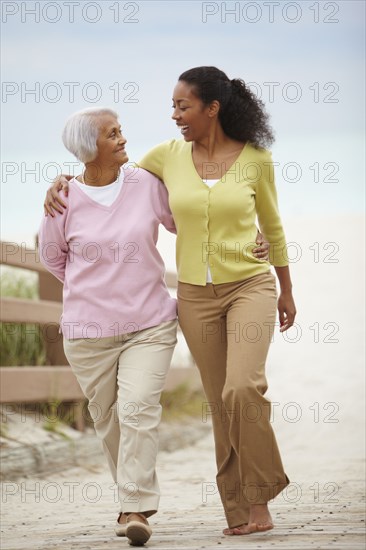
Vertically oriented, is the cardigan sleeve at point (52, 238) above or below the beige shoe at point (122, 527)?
above

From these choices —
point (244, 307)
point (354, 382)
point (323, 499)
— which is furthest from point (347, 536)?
point (354, 382)

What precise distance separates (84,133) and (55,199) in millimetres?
297

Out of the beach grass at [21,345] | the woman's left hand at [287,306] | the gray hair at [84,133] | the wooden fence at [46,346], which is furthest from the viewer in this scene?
the beach grass at [21,345]

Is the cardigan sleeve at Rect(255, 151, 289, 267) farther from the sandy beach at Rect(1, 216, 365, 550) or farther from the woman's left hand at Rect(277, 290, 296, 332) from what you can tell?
the sandy beach at Rect(1, 216, 365, 550)

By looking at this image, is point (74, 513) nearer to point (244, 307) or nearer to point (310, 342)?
point (244, 307)

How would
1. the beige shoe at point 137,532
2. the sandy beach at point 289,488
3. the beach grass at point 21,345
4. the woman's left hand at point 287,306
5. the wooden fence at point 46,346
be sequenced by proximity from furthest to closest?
the beach grass at point 21,345 → the wooden fence at point 46,346 → the woman's left hand at point 287,306 → the sandy beach at point 289,488 → the beige shoe at point 137,532

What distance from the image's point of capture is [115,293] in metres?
4.30

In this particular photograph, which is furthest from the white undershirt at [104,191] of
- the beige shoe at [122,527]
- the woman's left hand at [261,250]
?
the beige shoe at [122,527]

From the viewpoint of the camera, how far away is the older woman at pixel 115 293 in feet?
13.7

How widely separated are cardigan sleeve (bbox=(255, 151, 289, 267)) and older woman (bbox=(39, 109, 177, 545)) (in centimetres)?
39

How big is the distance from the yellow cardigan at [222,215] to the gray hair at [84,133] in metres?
0.35

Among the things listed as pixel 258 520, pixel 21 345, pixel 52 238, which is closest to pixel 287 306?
pixel 258 520

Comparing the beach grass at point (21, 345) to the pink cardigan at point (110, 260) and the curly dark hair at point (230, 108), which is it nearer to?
the pink cardigan at point (110, 260)

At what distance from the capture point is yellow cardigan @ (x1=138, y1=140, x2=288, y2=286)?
4230mm
